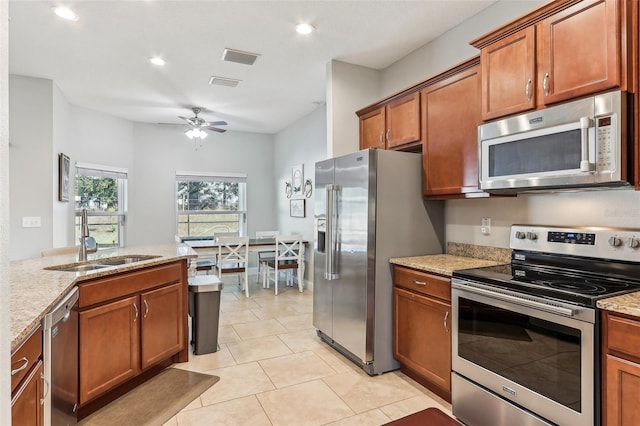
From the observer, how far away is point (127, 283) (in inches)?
94.3

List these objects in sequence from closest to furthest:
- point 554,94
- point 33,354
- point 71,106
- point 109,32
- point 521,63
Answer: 1. point 33,354
2. point 554,94
3. point 521,63
4. point 109,32
5. point 71,106

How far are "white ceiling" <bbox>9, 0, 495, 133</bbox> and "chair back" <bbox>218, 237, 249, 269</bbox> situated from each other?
6.62 feet

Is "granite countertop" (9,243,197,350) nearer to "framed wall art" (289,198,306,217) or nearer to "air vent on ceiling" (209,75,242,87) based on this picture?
Answer: "air vent on ceiling" (209,75,242,87)

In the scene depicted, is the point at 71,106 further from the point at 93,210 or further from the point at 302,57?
the point at 302,57

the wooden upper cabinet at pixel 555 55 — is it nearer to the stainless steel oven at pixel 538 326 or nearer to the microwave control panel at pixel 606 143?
the microwave control panel at pixel 606 143

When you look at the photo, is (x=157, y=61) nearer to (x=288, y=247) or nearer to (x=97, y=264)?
(x=97, y=264)

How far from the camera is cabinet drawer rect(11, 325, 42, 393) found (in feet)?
3.76

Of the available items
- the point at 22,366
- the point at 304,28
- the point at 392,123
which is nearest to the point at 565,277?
the point at 392,123

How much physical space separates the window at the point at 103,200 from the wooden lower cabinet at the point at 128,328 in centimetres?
330

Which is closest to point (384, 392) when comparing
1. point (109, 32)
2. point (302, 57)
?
point (302, 57)

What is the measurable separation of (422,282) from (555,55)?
1.56m

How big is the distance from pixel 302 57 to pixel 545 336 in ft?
10.3

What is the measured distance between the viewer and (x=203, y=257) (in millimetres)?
5848

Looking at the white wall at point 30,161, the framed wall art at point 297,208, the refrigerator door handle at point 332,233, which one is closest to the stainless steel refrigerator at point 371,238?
the refrigerator door handle at point 332,233
